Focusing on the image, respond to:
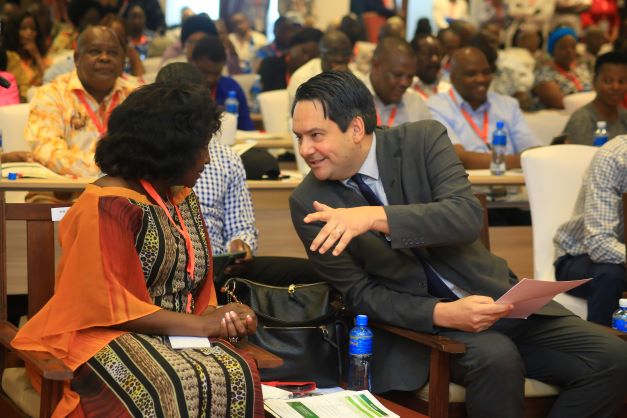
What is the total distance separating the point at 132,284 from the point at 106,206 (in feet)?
0.66

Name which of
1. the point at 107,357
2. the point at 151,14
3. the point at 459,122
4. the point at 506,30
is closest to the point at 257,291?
the point at 107,357

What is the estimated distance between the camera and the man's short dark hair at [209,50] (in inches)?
240

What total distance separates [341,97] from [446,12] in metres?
9.53

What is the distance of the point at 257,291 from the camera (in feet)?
10.2

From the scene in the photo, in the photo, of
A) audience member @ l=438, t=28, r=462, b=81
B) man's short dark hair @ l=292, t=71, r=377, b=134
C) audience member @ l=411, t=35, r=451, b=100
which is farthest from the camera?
audience member @ l=438, t=28, r=462, b=81

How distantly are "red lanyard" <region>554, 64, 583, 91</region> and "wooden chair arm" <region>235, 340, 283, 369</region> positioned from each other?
732 cm

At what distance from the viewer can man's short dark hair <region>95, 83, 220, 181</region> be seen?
8.53 feet

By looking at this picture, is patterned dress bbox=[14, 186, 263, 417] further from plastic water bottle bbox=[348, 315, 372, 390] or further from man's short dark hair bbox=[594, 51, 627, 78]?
man's short dark hair bbox=[594, 51, 627, 78]

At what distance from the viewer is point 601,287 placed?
382cm

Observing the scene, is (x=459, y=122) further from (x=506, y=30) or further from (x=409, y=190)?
(x=506, y=30)

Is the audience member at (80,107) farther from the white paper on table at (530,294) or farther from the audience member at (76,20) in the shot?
the audience member at (76,20)

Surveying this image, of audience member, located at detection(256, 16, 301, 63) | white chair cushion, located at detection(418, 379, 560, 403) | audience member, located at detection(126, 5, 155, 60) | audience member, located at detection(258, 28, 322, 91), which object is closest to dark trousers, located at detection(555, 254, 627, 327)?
white chair cushion, located at detection(418, 379, 560, 403)

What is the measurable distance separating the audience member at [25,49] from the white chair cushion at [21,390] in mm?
5910

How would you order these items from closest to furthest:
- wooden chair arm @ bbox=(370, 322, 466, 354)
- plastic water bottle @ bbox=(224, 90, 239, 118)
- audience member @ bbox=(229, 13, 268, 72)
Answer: wooden chair arm @ bbox=(370, 322, 466, 354)
plastic water bottle @ bbox=(224, 90, 239, 118)
audience member @ bbox=(229, 13, 268, 72)
